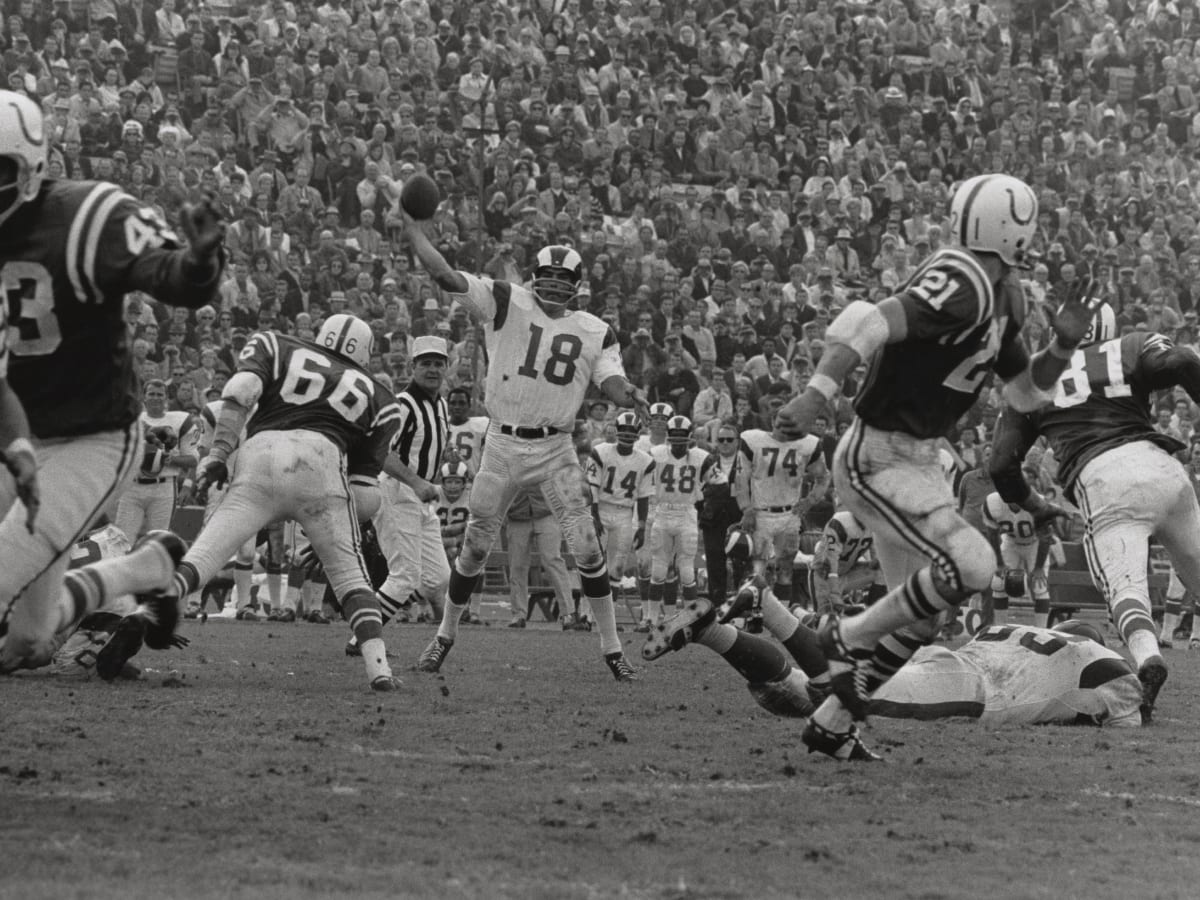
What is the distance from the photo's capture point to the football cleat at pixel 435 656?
9.73 m

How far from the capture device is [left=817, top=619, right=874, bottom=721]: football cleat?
6.19 meters

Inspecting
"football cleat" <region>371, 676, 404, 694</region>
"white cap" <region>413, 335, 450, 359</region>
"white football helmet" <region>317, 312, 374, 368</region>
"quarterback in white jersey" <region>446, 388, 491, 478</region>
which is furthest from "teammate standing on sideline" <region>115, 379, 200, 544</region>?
"football cleat" <region>371, 676, 404, 694</region>

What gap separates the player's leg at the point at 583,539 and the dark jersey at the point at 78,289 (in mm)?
4483

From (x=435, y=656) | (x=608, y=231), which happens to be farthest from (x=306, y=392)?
(x=608, y=231)

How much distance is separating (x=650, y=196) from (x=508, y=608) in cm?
691

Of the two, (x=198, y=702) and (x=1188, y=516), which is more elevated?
(x=1188, y=516)

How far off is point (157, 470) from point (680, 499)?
19.2ft

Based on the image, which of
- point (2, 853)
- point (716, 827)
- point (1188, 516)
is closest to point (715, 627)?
point (716, 827)

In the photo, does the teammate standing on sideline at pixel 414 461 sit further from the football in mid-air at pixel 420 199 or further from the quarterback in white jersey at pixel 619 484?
the quarterback in white jersey at pixel 619 484

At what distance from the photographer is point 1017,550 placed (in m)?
16.0

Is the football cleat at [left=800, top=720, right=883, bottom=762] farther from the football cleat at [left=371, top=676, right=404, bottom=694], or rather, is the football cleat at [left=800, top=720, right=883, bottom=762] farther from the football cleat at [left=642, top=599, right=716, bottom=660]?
the football cleat at [left=371, top=676, right=404, bottom=694]

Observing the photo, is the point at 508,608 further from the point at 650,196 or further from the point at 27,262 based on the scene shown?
the point at 27,262

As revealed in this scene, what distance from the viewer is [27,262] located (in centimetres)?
518

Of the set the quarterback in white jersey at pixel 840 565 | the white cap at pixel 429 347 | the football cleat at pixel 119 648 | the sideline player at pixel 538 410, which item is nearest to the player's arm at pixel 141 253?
the football cleat at pixel 119 648
